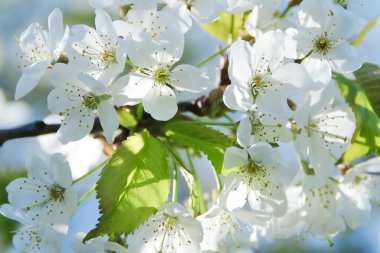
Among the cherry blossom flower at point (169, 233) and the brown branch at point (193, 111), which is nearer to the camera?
the cherry blossom flower at point (169, 233)

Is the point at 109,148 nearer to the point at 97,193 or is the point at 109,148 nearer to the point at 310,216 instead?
the point at 97,193

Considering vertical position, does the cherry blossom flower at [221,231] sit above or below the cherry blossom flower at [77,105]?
below

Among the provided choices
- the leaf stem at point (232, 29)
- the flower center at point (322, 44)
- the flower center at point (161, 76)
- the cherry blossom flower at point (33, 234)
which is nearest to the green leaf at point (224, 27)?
the leaf stem at point (232, 29)

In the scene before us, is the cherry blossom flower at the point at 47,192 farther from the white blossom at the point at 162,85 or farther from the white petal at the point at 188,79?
the white petal at the point at 188,79

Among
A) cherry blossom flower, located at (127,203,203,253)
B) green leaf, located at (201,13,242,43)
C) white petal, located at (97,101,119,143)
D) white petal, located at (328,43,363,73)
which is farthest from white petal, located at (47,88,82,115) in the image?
white petal, located at (328,43,363,73)

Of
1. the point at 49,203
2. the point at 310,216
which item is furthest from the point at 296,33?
the point at 49,203

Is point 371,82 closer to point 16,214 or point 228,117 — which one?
point 228,117
